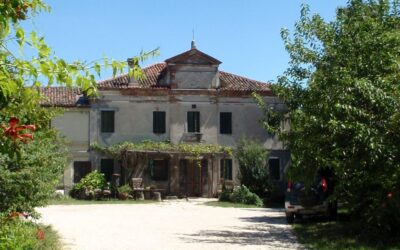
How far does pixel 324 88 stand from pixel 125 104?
23688mm

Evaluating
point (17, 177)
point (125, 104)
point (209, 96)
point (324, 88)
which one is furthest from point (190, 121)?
point (17, 177)

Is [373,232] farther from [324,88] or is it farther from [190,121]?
[190,121]

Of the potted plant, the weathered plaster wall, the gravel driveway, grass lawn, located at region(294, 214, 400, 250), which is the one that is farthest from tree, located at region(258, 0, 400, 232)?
the weathered plaster wall

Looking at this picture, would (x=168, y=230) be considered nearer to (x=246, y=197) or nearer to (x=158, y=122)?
(x=246, y=197)

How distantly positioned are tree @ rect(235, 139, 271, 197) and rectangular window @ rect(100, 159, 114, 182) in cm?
837

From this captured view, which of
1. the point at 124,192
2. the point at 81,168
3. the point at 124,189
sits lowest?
the point at 124,192

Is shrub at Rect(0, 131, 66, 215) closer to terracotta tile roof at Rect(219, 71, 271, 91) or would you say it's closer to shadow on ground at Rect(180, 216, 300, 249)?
shadow on ground at Rect(180, 216, 300, 249)

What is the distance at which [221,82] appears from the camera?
37.6 m

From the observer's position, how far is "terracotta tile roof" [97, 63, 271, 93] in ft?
119

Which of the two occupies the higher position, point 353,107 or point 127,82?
point 127,82

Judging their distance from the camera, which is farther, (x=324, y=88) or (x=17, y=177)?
(x=324, y=88)

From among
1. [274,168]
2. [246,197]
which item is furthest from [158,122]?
[246,197]

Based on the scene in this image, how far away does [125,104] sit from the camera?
36281 millimetres

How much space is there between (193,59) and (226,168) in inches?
292
